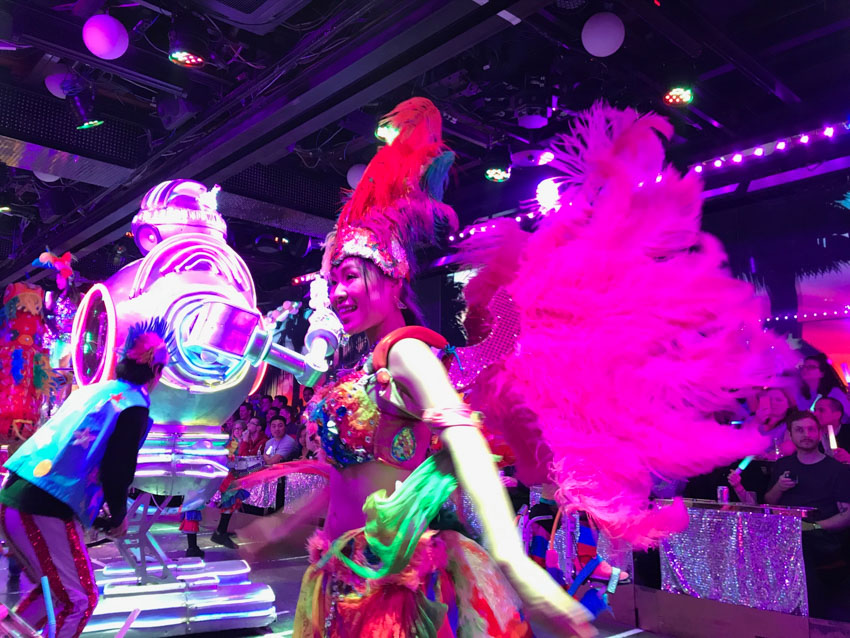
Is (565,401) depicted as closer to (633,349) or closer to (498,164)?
(633,349)

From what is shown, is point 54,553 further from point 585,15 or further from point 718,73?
point 718,73

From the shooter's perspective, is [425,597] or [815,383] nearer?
[425,597]

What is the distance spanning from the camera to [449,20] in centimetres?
360

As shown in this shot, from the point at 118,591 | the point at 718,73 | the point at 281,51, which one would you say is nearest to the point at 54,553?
the point at 118,591

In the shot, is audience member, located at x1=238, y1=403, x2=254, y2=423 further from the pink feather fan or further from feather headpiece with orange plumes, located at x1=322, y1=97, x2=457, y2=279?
the pink feather fan

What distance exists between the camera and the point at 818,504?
144 inches

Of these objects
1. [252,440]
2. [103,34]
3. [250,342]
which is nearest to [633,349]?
[250,342]

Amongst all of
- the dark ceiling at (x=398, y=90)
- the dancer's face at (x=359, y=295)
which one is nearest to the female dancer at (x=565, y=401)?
the dancer's face at (x=359, y=295)

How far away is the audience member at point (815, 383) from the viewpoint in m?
4.66

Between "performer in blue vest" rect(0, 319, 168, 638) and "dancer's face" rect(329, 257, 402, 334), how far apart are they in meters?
1.61

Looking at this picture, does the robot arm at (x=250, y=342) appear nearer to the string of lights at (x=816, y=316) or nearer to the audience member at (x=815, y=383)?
the audience member at (x=815, y=383)

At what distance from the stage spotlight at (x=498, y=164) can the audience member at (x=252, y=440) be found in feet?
10.6

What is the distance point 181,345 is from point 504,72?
336 cm

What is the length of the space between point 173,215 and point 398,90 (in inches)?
104
